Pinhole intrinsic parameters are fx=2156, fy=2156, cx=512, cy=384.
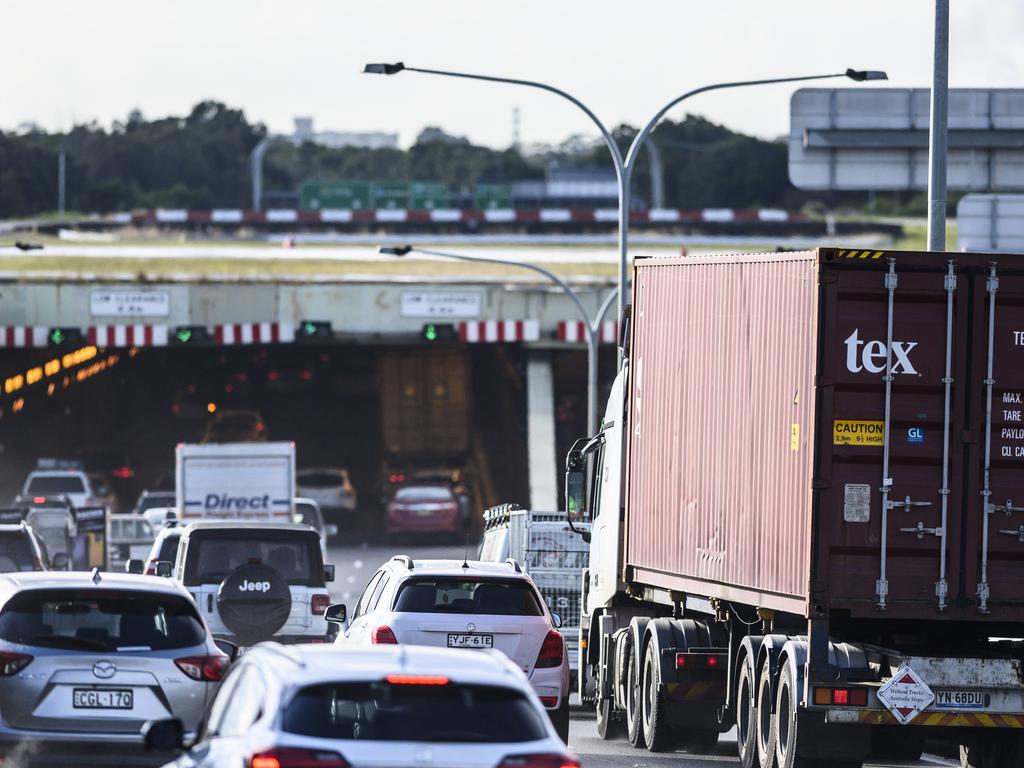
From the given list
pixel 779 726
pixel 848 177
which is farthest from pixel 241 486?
pixel 779 726

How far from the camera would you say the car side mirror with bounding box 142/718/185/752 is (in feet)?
30.6

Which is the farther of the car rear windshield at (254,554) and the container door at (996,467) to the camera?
the car rear windshield at (254,554)

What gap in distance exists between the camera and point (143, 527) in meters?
40.1

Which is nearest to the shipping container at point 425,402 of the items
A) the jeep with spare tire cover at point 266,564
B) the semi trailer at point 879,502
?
the jeep with spare tire cover at point 266,564

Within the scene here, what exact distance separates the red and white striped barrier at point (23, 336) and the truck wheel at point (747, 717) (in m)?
38.3

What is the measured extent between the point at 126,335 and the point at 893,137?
82.8ft

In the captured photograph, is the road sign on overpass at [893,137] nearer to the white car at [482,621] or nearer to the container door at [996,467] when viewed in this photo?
the white car at [482,621]

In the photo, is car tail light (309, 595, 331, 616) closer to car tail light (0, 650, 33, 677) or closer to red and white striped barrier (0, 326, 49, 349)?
car tail light (0, 650, 33, 677)

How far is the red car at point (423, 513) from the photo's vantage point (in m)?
47.9

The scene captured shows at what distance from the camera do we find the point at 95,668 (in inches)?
494

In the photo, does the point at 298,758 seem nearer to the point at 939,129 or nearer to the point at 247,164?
the point at 939,129

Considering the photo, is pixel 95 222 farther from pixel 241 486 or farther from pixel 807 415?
pixel 807 415

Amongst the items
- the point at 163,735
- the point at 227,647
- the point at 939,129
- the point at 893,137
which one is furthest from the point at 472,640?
the point at 893,137

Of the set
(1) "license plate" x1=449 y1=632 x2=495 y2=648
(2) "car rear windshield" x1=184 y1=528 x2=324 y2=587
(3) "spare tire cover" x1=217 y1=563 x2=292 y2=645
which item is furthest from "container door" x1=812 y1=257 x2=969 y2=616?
(2) "car rear windshield" x1=184 y1=528 x2=324 y2=587
